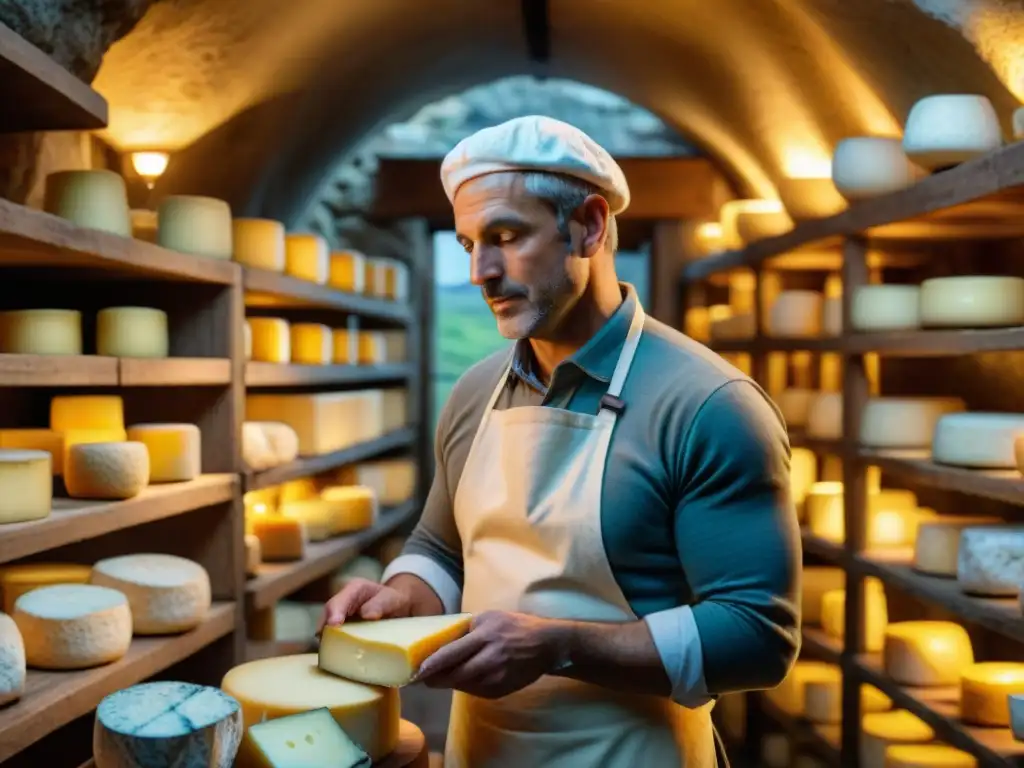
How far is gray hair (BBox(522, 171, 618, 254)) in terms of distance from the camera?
5.53 ft

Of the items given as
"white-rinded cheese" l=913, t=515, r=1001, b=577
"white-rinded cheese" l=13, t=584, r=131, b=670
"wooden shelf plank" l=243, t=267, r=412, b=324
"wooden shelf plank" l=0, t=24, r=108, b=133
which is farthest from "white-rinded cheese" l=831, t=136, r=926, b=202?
"white-rinded cheese" l=13, t=584, r=131, b=670

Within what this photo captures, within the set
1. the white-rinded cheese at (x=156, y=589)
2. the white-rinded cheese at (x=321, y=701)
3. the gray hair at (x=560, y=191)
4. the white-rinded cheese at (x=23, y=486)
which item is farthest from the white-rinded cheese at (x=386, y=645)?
the white-rinded cheese at (x=156, y=589)

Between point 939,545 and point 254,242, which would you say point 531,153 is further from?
point 254,242

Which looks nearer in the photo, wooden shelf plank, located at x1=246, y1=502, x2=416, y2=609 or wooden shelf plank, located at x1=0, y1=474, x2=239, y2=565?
wooden shelf plank, located at x1=0, y1=474, x2=239, y2=565

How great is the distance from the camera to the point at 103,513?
244 centimetres

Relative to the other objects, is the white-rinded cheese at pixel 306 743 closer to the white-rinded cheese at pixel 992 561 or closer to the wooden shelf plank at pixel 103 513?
the wooden shelf plank at pixel 103 513

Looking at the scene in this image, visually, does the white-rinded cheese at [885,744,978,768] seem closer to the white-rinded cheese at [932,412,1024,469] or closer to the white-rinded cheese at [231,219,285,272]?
the white-rinded cheese at [932,412,1024,469]

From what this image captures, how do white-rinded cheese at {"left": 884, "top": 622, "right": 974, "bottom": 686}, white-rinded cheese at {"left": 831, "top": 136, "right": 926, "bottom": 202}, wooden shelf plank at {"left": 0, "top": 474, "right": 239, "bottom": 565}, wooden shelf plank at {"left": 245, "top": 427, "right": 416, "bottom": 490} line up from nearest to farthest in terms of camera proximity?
wooden shelf plank at {"left": 0, "top": 474, "right": 239, "bottom": 565} → white-rinded cheese at {"left": 884, "top": 622, "right": 974, "bottom": 686} → white-rinded cheese at {"left": 831, "top": 136, "right": 926, "bottom": 202} → wooden shelf plank at {"left": 245, "top": 427, "right": 416, "bottom": 490}

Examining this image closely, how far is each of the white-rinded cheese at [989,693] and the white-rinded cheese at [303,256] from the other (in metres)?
2.50

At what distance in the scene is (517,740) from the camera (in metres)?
1.79

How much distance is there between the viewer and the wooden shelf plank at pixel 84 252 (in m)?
2.07

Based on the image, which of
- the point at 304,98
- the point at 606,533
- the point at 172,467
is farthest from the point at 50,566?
the point at 304,98

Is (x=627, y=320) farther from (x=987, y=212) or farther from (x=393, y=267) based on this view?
(x=393, y=267)

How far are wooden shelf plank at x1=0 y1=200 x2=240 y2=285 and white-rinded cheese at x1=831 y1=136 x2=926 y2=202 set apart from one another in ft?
6.03
